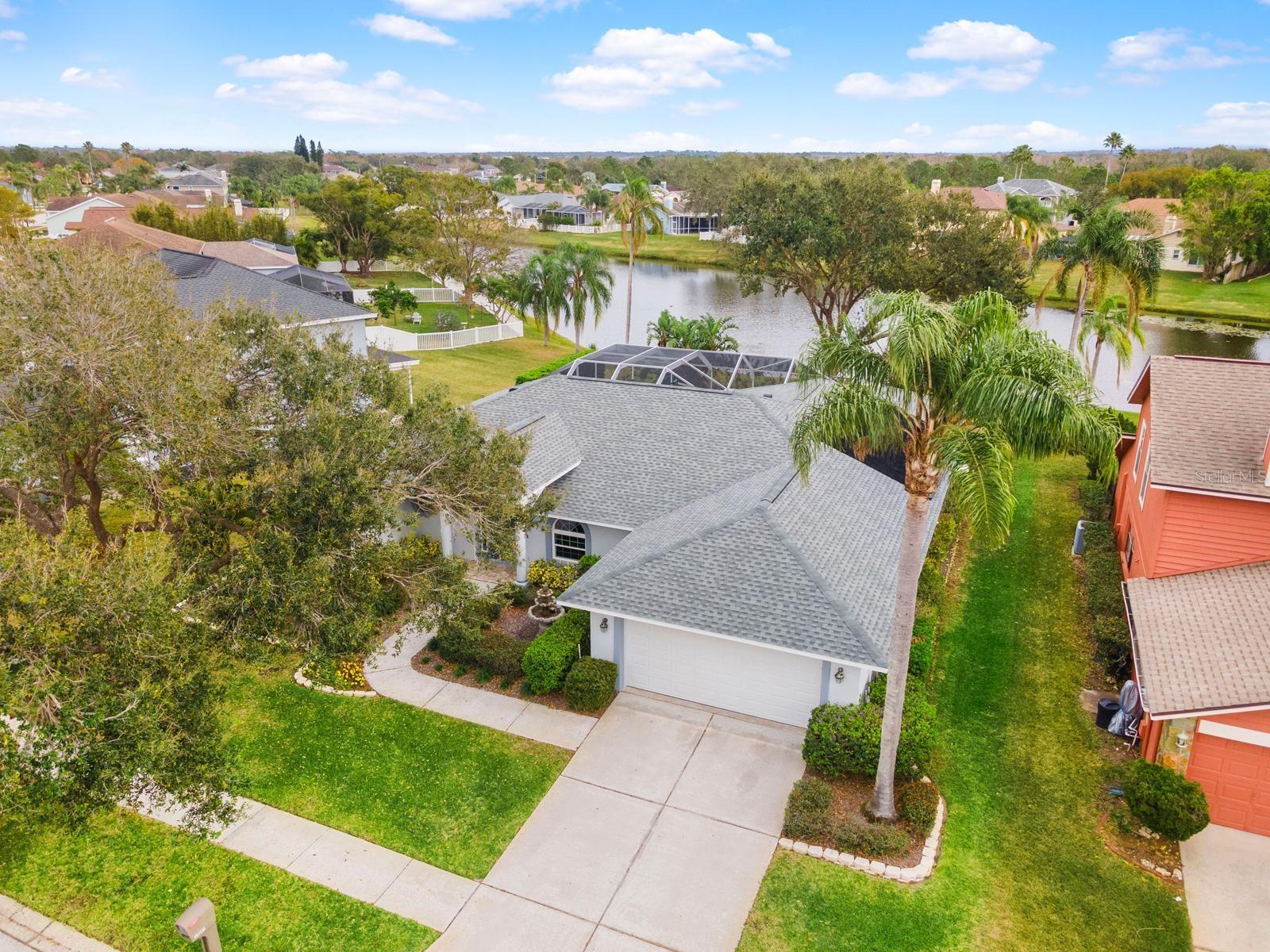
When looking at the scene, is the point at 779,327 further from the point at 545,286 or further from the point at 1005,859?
the point at 1005,859

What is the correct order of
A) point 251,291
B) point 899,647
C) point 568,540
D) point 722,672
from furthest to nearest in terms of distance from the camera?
1. point 251,291
2. point 568,540
3. point 722,672
4. point 899,647

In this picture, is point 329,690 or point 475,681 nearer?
point 329,690

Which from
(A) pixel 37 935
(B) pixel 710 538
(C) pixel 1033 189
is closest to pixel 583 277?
(B) pixel 710 538

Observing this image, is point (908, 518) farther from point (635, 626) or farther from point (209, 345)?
point (209, 345)

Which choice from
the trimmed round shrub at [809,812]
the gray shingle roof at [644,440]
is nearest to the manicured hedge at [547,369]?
the gray shingle roof at [644,440]

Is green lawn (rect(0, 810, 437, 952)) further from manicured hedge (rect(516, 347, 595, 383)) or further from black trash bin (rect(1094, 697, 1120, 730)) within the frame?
manicured hedge (rect(516, 347, 595, 383))

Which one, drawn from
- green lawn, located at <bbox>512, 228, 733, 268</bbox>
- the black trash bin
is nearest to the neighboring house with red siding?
the black trash bin
